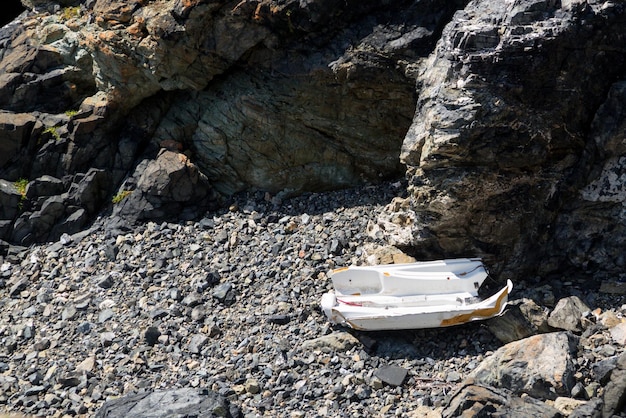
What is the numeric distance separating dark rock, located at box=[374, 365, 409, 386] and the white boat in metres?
0.82

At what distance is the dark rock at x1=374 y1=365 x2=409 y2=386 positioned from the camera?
11688 mm

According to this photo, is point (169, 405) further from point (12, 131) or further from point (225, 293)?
point (12, 131)

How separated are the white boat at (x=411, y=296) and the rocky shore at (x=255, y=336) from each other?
0.36m

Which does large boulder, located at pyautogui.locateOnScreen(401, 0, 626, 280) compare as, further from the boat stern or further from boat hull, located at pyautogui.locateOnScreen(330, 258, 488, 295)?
the boat stern

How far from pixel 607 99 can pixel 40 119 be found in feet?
42.7

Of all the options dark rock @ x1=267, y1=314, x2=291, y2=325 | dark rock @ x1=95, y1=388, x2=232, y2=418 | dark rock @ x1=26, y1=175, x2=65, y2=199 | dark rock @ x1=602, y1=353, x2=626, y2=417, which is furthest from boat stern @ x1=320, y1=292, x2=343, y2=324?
dark rock @ x1=26, y1=175, x2=65, y2=199

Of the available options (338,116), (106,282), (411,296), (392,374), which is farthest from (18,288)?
(392,374)

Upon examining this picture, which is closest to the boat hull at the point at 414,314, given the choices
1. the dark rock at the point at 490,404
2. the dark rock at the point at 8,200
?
the dark rock at the point at 490,404

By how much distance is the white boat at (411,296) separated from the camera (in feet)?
40.0

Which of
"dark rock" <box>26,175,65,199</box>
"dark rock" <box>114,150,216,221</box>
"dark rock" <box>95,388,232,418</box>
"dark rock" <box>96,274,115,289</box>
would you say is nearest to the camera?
"dark rock" <box>95,388,232,418</box>

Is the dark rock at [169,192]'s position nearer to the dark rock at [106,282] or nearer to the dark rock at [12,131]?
the dark rock at [106,282]

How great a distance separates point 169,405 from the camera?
1161 cm

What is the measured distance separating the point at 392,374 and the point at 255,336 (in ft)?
9.44

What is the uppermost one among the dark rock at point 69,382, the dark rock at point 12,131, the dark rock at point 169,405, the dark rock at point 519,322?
the dark rock at point 12,131
